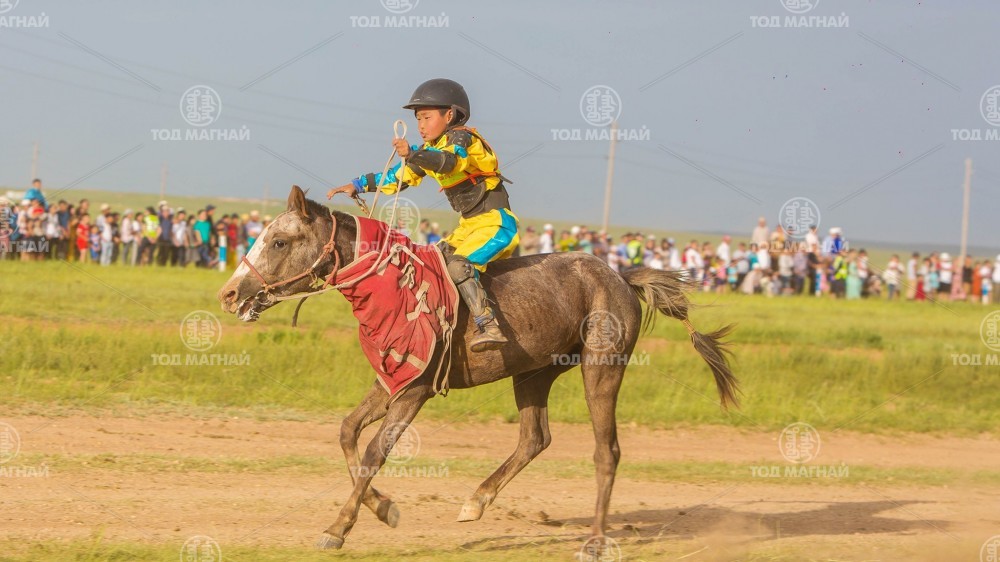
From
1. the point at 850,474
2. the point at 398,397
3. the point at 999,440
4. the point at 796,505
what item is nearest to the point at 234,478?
the point at 398,397

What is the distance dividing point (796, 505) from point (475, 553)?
3891mm

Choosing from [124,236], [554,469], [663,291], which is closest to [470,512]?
[663,291]

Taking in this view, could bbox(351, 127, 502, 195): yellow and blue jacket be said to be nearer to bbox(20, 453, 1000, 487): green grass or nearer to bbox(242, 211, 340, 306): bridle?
bbox(242, 211, 340, 306): bridle

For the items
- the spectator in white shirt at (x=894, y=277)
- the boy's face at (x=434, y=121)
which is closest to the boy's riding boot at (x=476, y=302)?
the boy's face at (x=434, y=121)

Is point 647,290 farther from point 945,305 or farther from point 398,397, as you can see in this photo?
point 945,305

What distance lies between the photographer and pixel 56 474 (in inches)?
346

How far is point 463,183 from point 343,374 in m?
6.47

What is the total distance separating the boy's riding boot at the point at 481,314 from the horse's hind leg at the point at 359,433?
2.52ft

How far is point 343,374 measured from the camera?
537 inches

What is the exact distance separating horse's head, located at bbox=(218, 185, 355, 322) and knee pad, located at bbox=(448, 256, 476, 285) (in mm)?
684

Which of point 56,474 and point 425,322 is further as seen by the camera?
point 56,474

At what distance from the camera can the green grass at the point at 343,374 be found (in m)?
12.6

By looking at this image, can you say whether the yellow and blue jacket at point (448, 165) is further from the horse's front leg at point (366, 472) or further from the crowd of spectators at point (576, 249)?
the crowd of spectators at point (576, 249)

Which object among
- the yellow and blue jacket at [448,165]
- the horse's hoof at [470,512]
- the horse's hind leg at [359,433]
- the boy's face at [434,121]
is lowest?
the horse's hoof at [470,512]
